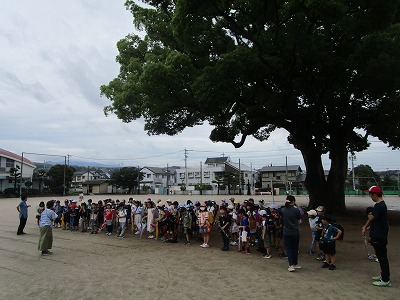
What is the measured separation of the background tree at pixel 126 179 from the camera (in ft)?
230

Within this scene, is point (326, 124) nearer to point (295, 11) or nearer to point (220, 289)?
point (295, 11)

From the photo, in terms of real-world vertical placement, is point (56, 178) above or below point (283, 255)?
above

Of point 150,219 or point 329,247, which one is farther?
point 150,219

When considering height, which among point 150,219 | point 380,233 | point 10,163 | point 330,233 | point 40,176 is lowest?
point 150,219

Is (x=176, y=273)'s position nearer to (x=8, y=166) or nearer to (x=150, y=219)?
(x=150, y=219)

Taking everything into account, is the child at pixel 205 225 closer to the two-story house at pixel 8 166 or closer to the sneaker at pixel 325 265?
the sneaker at pixel 325 265

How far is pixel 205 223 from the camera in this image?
1116 cm

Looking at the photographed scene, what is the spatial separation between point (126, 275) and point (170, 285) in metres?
1.31

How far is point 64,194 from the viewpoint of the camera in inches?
2351

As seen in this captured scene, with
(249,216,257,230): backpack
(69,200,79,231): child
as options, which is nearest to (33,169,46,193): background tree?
(69,200,79,231): child

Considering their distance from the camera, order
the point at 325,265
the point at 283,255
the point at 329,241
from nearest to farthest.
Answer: the point at 329,241
the point at 325,265
the point at 283,255

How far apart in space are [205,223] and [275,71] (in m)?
7.05

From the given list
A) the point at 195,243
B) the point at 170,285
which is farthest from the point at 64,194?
the point at 170,285

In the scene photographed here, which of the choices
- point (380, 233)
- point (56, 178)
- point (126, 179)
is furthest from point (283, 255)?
point (126, 179)
